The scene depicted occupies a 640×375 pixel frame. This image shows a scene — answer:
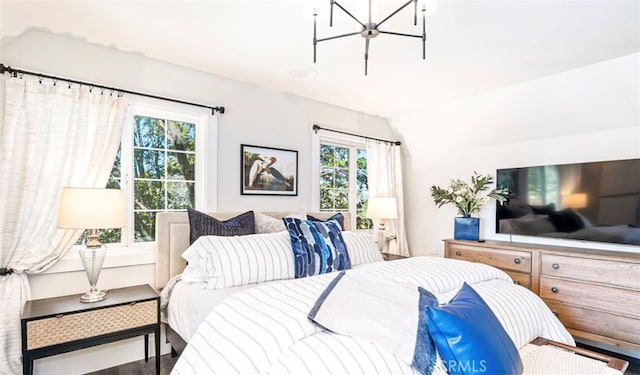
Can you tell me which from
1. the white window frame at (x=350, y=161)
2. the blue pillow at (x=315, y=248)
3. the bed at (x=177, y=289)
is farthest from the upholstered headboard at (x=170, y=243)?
the white window frame at (x=350, y=161)

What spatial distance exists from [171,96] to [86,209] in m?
1.20

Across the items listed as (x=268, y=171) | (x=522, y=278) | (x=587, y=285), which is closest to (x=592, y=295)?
(x=587, y=285)

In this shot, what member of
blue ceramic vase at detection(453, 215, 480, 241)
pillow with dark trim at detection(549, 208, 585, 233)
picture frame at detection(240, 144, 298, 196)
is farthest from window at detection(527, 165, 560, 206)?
picture frame at detection(240, 144, 298, 196)

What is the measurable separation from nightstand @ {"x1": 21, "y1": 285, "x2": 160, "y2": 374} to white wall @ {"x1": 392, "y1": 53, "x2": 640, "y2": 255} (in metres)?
3.38

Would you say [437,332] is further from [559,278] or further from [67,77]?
[67,77]

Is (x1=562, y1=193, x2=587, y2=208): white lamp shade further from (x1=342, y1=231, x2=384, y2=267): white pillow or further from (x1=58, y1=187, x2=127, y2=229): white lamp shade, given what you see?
(x1=58, y1=187, x2=127, y2=229): white lamp shade

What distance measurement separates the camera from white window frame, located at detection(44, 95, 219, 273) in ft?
8.18

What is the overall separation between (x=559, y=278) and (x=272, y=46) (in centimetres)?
299

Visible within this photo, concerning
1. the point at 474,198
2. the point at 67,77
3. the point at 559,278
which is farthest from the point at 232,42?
the point at 559,278

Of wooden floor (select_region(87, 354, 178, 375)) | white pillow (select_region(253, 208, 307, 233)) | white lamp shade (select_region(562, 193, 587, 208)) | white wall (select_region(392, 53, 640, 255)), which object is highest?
white wall (select_region(392, 53, 640, 255))

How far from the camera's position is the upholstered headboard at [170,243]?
261cm

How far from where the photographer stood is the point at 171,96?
2844 mm

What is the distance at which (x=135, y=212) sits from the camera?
2.73m

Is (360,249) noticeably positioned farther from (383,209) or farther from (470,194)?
(470,194)
